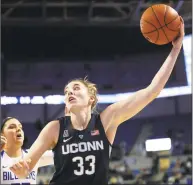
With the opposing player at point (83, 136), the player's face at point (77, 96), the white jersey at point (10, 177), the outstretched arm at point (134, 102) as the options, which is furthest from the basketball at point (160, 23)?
the white jersey at point (10, 177)

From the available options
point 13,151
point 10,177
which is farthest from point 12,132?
point 10,177

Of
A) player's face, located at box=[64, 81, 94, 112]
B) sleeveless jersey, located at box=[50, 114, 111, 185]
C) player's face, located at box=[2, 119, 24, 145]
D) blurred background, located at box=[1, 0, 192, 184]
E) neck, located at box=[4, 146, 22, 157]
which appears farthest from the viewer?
blurred background, located at box=[1, 0, 192, 184]

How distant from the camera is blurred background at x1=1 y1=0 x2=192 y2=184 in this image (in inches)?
579

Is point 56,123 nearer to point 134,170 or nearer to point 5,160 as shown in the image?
point 5,160

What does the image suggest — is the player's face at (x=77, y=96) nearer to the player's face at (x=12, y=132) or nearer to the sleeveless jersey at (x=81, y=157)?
the sleeveless jersey at (x=81, y=157)

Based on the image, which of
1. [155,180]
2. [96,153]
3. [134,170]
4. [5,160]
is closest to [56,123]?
[96,153]

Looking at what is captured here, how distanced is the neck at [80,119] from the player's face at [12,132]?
4.18 feet

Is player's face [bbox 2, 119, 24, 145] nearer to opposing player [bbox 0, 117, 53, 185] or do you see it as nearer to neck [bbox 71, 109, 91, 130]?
opposing player [bbox 0, 117, 53, 185]

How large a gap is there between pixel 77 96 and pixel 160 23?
0.92 meters

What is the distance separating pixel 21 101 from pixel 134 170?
16.6 feet

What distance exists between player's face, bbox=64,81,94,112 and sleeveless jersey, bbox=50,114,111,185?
170 mm

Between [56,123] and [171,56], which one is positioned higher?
[171,56]

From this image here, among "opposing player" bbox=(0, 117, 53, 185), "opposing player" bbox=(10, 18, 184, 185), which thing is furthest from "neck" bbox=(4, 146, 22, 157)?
"opposing player" bbox=(10, 18, 184, 185)

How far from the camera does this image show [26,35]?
1605 centimetres
